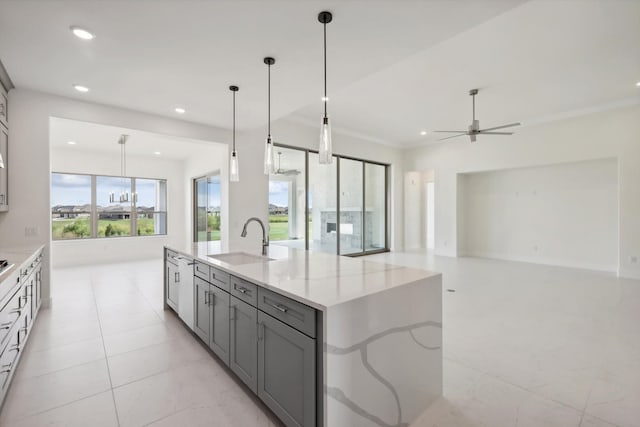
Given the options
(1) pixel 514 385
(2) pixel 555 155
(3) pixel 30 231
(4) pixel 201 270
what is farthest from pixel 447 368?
(2) pixel 555 155

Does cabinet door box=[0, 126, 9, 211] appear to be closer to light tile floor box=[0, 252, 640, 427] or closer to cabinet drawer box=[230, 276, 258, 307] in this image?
light tile floor box=[0, 252, 640, 427]

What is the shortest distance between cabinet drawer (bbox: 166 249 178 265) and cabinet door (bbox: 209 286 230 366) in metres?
1.09

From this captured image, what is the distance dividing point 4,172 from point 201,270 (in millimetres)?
2922

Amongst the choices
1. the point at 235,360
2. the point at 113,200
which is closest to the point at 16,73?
the point at 235,360

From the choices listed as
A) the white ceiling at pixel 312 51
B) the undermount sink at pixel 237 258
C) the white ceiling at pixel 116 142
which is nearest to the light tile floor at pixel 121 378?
the undermount sink at pixel 237 258

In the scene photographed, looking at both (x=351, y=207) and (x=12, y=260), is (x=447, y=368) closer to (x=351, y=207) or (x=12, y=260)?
(x=12, y=260)

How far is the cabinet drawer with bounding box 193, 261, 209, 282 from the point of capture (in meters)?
2.50

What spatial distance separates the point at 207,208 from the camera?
715 centimetres

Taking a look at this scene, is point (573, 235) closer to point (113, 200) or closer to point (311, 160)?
point (311, 160)

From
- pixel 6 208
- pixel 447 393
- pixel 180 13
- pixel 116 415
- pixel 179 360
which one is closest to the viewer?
pixel 116 415

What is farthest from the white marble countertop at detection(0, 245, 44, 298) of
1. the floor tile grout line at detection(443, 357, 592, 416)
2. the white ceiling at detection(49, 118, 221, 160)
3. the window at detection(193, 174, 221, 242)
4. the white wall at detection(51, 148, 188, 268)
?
the white wall at detection(51, 148, 188, 268)

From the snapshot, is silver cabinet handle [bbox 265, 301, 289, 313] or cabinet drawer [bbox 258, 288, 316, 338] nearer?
cabinet drawer [bbox 258, 288, 316, 338]

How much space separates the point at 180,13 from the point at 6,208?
3.27m

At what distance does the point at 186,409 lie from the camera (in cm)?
190
